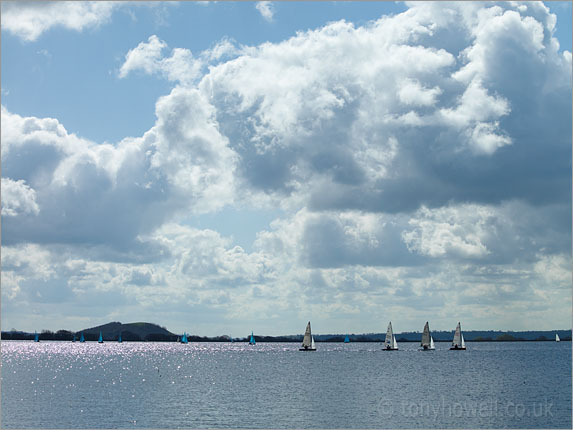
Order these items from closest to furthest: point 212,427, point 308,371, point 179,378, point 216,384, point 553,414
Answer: point 212,427
point 553,414
point 216,384
point 179,378
point 308,371

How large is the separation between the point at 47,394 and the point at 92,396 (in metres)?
9.65

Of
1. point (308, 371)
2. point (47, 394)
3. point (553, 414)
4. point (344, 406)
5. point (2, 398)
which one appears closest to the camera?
point (553, 414)

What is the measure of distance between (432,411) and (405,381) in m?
54.3

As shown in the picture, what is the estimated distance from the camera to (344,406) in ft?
346

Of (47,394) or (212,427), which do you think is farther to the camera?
(47,394)

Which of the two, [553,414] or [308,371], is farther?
[308,371]

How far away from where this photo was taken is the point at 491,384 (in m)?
146

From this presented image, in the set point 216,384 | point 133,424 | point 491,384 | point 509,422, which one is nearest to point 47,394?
point 216,384

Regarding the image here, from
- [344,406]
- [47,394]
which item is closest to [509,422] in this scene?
[344,406]

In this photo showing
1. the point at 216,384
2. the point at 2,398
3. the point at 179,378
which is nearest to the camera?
the point at 2,398

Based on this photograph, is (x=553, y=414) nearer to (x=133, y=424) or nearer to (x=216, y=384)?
(x=133, y=424)

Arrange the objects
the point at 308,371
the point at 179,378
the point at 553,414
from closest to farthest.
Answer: the point at 553,414, the point at 179,378, the point at 308,371

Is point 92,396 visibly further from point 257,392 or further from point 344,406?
point 344,406

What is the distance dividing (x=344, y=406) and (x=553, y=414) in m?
31.6
